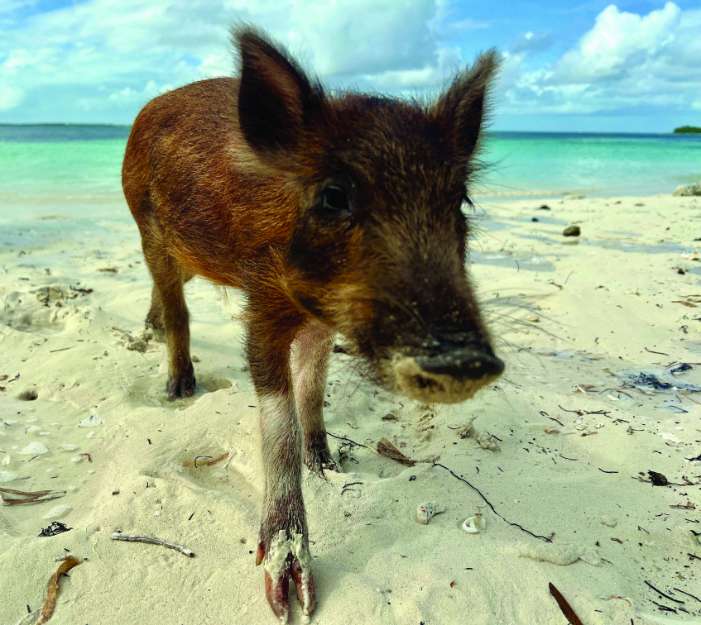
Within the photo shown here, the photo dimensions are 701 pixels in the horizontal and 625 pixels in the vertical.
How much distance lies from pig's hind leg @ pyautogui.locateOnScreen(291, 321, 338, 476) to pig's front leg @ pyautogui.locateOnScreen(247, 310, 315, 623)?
631 millimetres

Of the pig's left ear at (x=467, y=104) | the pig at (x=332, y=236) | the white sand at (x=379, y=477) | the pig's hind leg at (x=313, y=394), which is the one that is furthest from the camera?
the pig's hind leg at (x=313, y=394)

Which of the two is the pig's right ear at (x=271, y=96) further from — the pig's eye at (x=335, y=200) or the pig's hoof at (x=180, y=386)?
the pig's hoof at (x=180, y=386)

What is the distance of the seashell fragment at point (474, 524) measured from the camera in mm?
2969

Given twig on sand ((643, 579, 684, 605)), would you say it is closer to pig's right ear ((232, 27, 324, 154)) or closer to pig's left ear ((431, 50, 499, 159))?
pig's left ear ((431, 50, 499, 159))

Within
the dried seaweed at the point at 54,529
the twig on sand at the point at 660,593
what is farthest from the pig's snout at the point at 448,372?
the dried seaweed at the point at 54,529

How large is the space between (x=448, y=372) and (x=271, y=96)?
1.50 metres

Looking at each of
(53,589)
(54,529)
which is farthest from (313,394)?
(53,589)

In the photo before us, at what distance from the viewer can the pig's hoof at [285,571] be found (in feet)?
8.28

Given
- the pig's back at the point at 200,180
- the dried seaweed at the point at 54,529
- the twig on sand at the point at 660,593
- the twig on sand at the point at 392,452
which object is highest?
the pig's back at the point at 200,180

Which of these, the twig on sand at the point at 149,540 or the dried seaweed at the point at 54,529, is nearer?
the twig on sand at the point at 149,540

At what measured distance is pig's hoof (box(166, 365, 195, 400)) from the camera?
15.6ft

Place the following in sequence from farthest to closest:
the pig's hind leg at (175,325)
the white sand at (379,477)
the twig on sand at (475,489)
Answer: the pig's hind leg at (175,325) < the twig on sand at (475,489) < the white sand at (379,477)

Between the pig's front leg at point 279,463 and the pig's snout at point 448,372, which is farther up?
the pig's snout at point 448,372

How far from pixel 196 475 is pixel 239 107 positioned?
198 centimetres
